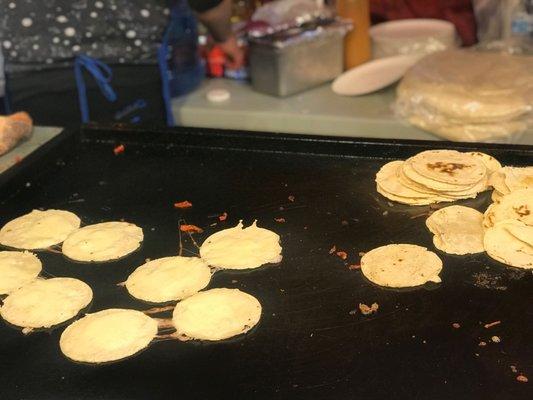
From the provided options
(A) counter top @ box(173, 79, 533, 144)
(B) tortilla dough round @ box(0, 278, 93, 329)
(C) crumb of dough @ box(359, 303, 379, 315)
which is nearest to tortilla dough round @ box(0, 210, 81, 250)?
(B) tortilla dough round @ box(0, 278, 93, 329)

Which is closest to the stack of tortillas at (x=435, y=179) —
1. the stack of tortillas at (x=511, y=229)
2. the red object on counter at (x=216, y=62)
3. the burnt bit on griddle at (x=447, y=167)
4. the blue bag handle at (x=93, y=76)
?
the burnt bit on griddle at (x=447, y=167)

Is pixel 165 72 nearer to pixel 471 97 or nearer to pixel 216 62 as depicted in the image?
pixel 216 62

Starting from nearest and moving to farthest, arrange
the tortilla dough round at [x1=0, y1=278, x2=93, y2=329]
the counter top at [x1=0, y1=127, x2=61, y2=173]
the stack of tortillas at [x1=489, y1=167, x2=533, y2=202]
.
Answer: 1. the tortilla dough round at [x1=0, y1=278, x2=93, y2=329]
2. the stack of tortillas at [x1=489, y1=167, x2=533, y2=202]
3. the counter top at [x1=0, y1=127, x2=61, y2=173]

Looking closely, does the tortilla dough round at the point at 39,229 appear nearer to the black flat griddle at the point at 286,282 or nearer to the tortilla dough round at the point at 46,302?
the black flat griddle at the point at 286,282

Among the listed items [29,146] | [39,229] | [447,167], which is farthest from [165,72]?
[447,167]

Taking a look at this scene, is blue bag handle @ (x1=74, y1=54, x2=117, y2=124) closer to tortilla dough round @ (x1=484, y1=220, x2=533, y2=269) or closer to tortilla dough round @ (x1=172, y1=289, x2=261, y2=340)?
tortilla dough round @ (x1=172, y1=289, x2=261, y2=340)

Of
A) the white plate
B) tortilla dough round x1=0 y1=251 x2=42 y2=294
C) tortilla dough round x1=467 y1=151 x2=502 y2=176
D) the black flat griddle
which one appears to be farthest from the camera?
the white plate
